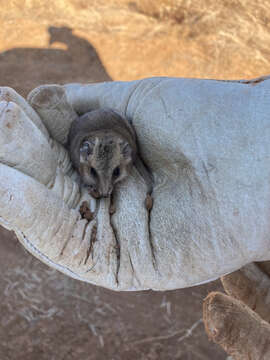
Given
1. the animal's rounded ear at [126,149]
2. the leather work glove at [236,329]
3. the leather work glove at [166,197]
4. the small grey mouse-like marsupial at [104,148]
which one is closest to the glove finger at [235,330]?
the leather work glove at [236,329]

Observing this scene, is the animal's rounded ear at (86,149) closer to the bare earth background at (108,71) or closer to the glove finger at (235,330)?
the glove finger at (235,330)

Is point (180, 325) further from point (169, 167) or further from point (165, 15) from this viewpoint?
point (165, 15)

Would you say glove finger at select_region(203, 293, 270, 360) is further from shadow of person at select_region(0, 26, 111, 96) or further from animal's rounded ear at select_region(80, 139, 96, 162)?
shadow of person at select_region(0, 26, 111, 96)

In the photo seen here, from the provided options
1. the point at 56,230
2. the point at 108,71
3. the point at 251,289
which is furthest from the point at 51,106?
the point at 108,71

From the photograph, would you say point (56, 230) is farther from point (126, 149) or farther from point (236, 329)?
point (236, 329)

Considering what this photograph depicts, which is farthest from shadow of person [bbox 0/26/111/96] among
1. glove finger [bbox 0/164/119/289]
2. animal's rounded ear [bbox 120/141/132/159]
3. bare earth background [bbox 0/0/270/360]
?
glove finger [bbox 0/164/119/289]
